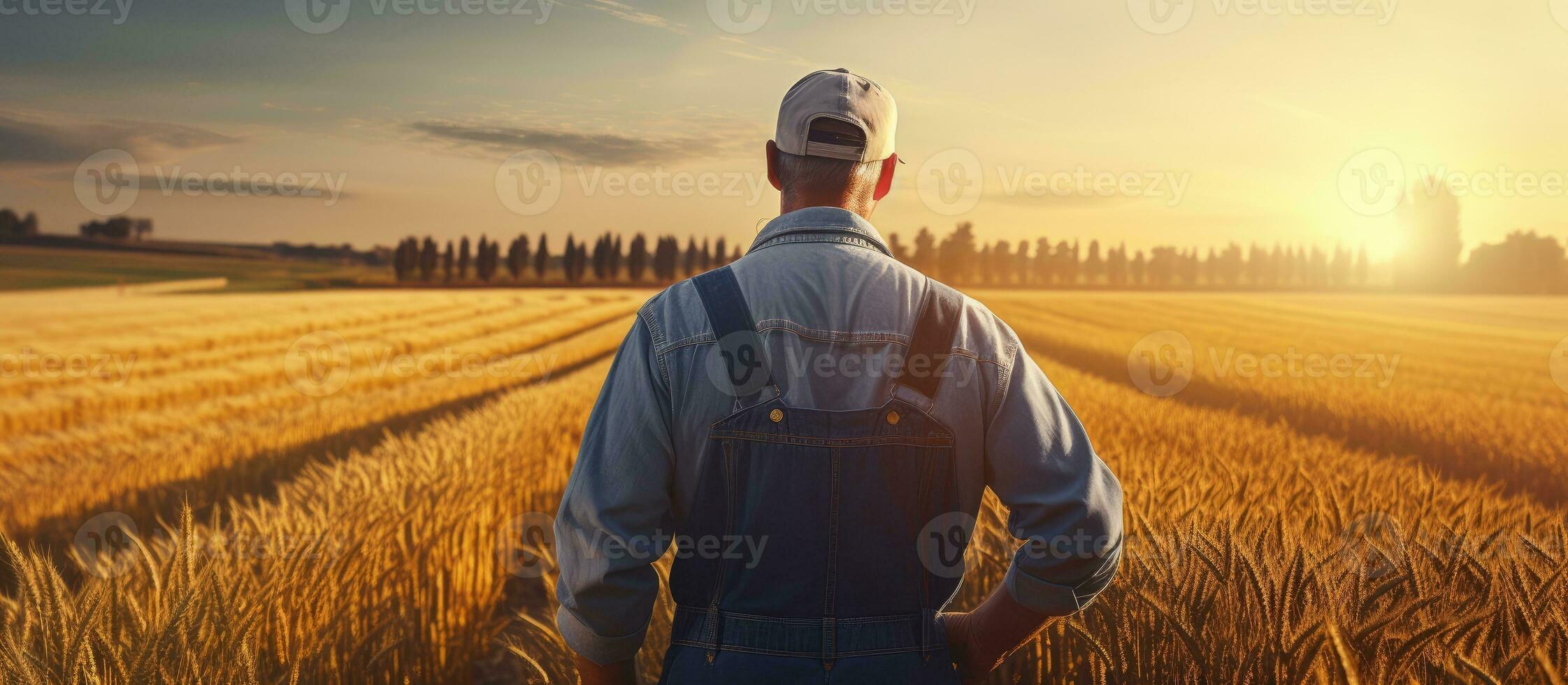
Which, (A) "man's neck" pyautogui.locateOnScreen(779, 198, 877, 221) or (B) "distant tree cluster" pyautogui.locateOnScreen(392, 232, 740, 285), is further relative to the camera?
(B) "distant tree cluster" pyautogui.locateOnScreen(392, 232, 740, 285)

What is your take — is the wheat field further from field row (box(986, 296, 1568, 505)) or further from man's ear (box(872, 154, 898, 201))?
man's ear (box(872, 154, 898, 201))

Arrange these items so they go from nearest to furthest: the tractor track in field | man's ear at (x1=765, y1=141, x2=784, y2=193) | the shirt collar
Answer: the shirt collar
man's ear at (x1=765, y1=141, x2=784, y2=193)
the tractor track in field

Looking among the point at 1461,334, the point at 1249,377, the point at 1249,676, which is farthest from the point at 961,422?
the point at 1461,334

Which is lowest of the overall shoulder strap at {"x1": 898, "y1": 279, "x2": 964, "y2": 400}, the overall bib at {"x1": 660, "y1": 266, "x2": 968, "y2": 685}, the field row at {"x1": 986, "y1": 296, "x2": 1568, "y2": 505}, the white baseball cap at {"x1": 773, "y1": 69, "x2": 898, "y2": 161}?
the field row at {"x1": 986, "y1": 296, "x2": 1568, "y2": 505}

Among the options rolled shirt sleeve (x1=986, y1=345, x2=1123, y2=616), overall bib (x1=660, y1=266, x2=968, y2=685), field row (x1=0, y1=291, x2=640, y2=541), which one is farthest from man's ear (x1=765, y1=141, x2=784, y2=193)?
field row (x1=0, y1=291, x2=640, y2=541)

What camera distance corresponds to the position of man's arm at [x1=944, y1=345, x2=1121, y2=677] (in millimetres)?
1651

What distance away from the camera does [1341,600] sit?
245cm

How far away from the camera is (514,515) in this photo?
6.52 m

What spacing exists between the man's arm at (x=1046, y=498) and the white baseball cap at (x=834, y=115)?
542 millimetres

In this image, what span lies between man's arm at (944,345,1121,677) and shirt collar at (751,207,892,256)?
0.41 meters

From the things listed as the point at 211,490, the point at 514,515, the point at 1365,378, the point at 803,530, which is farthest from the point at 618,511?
the point at 1365,378

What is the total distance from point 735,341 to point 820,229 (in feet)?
0.99

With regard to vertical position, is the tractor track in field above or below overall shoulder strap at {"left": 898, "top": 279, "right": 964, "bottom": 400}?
below

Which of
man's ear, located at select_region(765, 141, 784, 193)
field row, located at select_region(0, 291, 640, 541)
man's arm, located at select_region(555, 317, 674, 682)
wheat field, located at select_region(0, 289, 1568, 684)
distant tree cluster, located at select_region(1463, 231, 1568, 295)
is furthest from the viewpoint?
distant tree cluster, located at select_region(1463, 231, 1568, 295)
